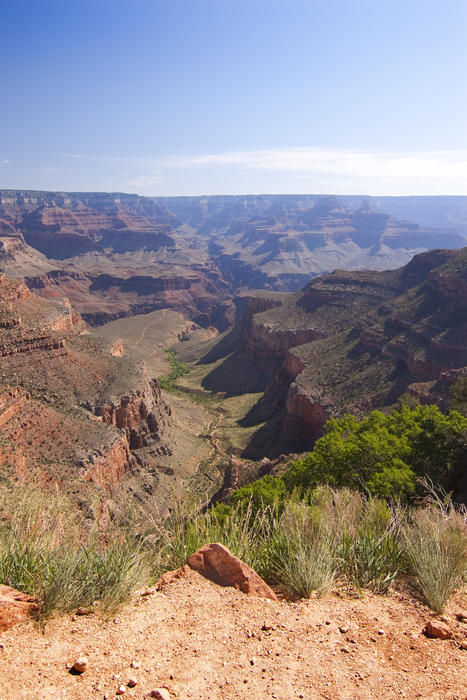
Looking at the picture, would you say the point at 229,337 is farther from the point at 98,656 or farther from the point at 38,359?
the point at 98,656

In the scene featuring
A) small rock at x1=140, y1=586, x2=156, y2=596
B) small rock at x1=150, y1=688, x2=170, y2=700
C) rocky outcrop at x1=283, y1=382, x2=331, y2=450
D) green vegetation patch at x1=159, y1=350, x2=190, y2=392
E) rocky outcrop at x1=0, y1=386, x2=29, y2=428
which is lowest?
green vegetation patch at x1=159, y1=350, x2=190, y2=392

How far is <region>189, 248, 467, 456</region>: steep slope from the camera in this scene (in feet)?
176

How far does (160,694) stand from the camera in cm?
657

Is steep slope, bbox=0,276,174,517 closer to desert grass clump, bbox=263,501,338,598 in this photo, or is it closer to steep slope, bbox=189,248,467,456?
steep slope, bbox=189,248,467,456

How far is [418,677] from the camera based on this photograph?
734 cm

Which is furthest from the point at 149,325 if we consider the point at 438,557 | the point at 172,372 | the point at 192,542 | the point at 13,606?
the point at 13,606

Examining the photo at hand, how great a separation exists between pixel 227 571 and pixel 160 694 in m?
Answer: 3.68

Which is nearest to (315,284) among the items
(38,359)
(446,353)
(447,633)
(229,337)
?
(229,337)

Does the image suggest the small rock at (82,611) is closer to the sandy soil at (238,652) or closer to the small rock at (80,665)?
the sandy soil at (238,652)

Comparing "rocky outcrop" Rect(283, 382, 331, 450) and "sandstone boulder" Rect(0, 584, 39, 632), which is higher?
"sandstone boulder" Rect(0, 584, 39, 632)

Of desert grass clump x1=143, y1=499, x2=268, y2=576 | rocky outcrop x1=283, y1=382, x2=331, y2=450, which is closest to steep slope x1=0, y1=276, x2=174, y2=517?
rocky outcrop x1=283, y1=382, x2=331, y2=450

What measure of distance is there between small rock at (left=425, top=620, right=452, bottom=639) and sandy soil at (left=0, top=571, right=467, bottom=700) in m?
0.16

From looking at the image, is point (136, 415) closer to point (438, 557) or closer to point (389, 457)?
point (389, 457)

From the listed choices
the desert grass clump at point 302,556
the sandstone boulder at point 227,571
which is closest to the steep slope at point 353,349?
the desert grass clump at point 302,556
